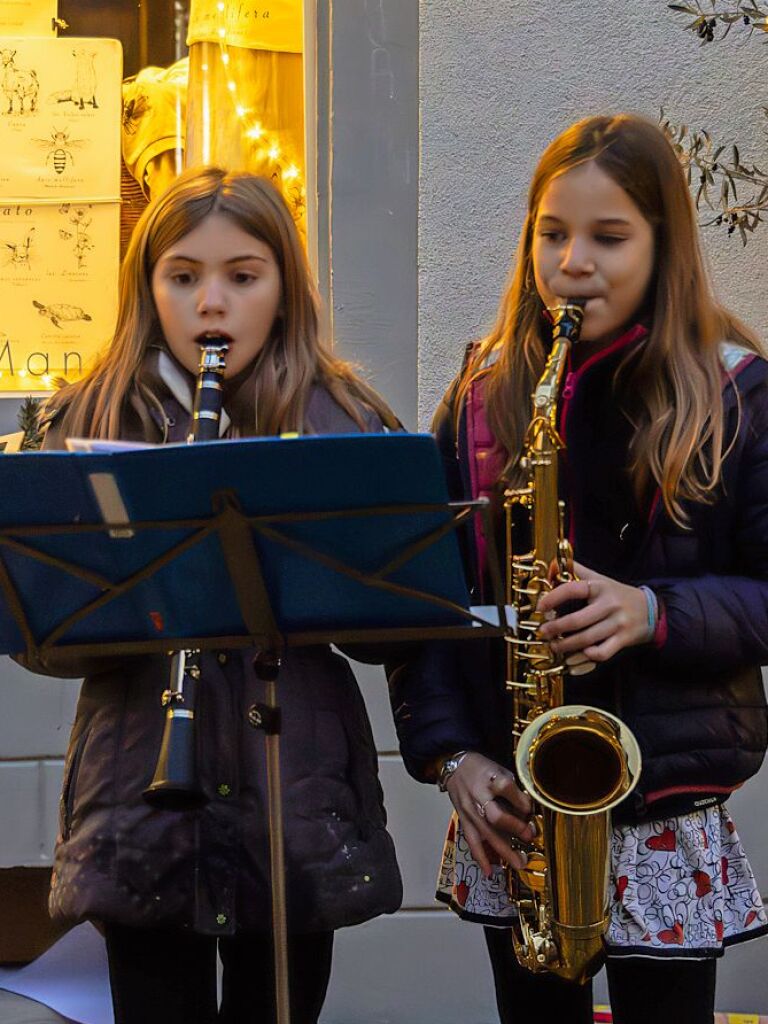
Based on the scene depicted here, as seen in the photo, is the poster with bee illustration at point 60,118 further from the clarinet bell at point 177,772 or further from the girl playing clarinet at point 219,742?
the clarinet bell at point 177,772

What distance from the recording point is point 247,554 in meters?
2.19

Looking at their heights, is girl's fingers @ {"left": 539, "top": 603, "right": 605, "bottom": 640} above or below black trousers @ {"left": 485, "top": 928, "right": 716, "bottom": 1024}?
above

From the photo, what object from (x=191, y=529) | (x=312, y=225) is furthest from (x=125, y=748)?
(x=312, y=225)

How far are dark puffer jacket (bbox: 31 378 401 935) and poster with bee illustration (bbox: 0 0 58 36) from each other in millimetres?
2788

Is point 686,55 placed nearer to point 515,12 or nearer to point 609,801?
point 515,12

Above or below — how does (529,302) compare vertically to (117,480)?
above

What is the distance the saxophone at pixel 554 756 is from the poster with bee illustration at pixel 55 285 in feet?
7.97

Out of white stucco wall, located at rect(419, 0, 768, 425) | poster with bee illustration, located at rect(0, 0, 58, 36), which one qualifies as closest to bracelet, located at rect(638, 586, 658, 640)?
white stucco wall, located at rect(419, 0, 768, 425)

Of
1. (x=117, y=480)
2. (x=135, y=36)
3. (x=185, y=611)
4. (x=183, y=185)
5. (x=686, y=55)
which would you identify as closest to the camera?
(x=117, y=480)

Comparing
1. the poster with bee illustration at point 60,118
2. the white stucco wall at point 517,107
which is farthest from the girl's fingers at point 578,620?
the poster with bee illustration at point 60,118

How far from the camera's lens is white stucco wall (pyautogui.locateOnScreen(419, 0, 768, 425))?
443cm

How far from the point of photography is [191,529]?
215 centimetres

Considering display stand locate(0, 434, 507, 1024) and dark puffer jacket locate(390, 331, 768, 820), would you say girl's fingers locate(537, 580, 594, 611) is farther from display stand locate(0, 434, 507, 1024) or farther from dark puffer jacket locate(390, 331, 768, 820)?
display stand locate(0, 434, 507, 1024)

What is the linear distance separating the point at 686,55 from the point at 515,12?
50cm
